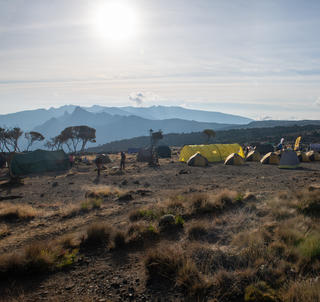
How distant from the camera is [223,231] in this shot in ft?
21.2

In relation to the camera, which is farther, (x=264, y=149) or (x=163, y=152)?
(x=163, y=152)

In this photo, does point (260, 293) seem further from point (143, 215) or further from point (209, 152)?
point (209, 152)

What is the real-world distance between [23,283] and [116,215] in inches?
171

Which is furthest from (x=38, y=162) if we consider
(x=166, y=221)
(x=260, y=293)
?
(x=260, y=293)

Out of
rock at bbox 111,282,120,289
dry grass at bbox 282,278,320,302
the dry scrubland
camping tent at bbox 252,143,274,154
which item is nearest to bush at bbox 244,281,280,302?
the dry scrubland

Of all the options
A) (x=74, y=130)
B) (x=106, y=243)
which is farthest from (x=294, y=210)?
(x=74, y=130)

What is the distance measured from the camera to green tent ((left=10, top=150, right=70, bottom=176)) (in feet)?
89.4

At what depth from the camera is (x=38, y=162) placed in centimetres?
2828

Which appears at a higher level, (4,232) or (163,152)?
(163,152)

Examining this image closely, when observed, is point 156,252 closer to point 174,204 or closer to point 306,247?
point 306,247

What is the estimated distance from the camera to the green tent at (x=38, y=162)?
27259 millimetres

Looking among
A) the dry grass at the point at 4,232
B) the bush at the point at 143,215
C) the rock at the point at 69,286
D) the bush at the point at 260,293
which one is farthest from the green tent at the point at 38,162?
the bush at the point at 260,293

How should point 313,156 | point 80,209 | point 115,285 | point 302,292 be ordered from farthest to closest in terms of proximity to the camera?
1. point 313,156
2. point 80,209
3. point 115,285
4. point 302,292

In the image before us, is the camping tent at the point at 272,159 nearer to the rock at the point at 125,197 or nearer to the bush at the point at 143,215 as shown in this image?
the rock at the point at 125,197
